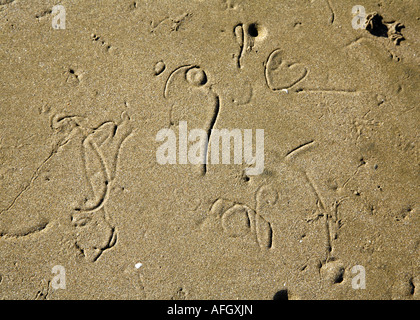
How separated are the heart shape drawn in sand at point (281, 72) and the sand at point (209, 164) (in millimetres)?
12

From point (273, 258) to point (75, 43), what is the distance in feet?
7.66

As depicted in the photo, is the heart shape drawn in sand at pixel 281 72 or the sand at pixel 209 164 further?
the heart shape drawn in sand at pixel 281 72

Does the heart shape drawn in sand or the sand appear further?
the heart shape drawn in sand

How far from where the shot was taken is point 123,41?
8.87 feet

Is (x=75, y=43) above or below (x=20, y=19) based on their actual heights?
below

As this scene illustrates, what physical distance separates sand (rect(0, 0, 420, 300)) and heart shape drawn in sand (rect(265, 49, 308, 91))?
0.01 metres

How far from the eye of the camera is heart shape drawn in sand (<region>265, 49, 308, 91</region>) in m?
2.69

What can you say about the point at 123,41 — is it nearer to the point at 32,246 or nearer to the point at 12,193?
the point at 12,193

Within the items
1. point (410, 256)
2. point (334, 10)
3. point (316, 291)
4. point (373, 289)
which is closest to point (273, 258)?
point (316, 291)

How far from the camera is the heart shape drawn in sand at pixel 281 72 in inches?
106

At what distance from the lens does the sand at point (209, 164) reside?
2.54 metres

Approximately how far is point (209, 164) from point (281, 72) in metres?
0.95

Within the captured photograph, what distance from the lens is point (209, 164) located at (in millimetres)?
2621

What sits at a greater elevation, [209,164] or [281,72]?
[281,72]
